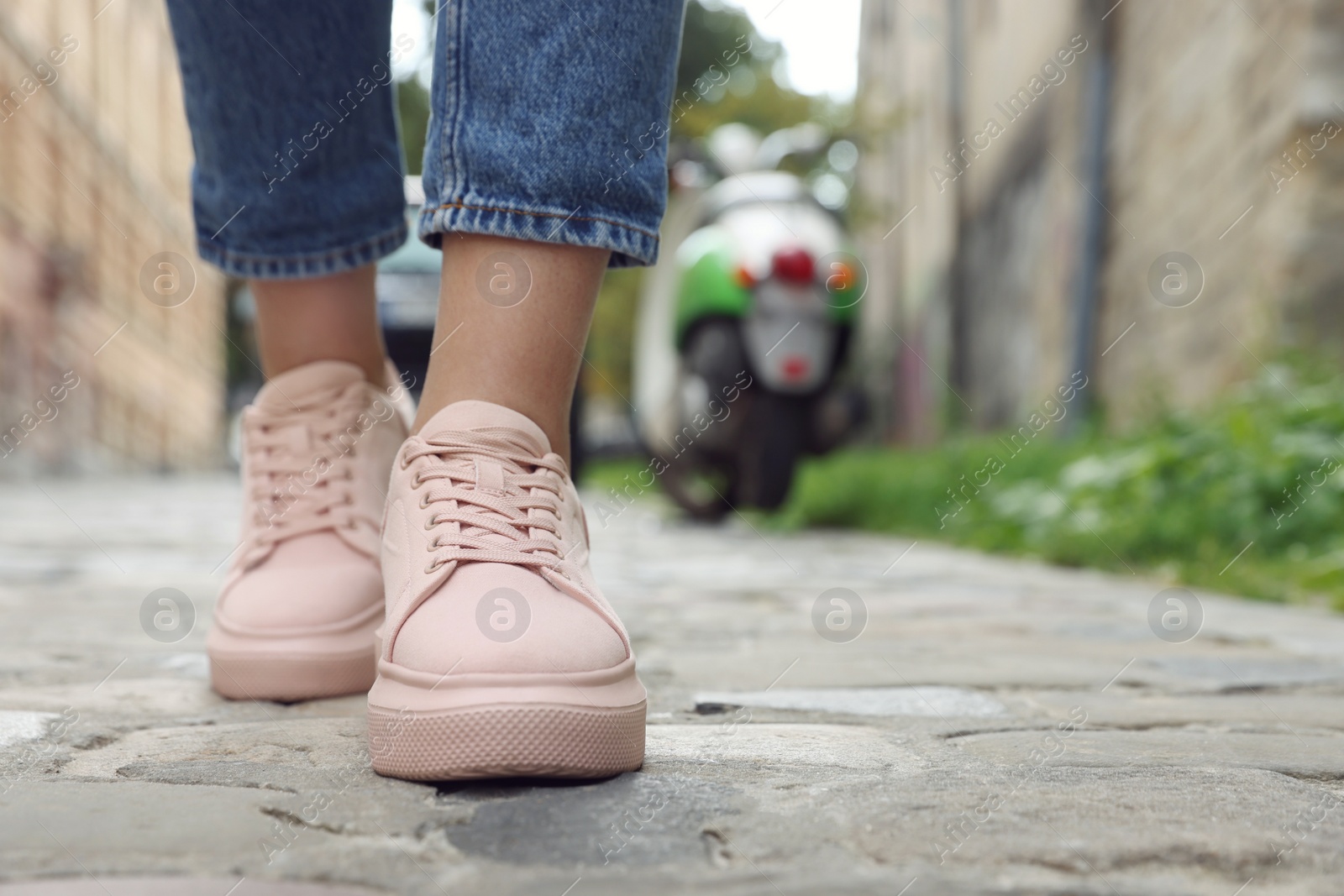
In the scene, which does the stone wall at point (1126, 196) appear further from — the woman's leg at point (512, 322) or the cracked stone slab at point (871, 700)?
the woman's leg at point (512, 322)

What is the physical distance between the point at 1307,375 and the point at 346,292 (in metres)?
2.86

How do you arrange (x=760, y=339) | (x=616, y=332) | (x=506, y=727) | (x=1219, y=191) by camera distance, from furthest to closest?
(x=616, y=332)
(x=760, y=339)
(x=1219, y=191)
(x=506, y=727)

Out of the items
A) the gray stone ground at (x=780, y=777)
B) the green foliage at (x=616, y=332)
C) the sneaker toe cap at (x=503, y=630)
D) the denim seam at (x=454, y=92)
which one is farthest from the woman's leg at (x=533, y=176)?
the green foliage at (x=616, y=332)

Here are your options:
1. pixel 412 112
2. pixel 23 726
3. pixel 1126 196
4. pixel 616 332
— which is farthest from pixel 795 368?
pixel 412 112

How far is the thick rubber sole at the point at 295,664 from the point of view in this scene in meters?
1.31

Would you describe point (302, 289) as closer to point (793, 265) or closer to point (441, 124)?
point (441, 124)

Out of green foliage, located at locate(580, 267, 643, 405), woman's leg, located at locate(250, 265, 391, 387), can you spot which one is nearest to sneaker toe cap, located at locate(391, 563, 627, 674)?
woman's leg, located at locate(250, 265, 391, 387)

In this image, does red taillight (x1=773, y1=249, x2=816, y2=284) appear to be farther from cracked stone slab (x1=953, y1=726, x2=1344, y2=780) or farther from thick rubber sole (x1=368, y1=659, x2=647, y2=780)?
thick rubber sole (x1=368, y1=659, x2=647, y2=780)

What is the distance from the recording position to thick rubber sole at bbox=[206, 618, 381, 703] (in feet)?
4.30

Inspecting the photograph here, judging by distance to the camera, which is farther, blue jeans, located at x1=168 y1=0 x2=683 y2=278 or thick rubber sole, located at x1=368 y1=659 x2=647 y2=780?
blue jeans, located at x1=168 y1=0 x2=683 y2=278

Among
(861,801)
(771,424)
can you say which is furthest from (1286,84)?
(861,801)

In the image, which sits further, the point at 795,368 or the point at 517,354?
the point at 795,368

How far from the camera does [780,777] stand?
1.00 meters

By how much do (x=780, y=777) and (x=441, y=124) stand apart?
647 mm
